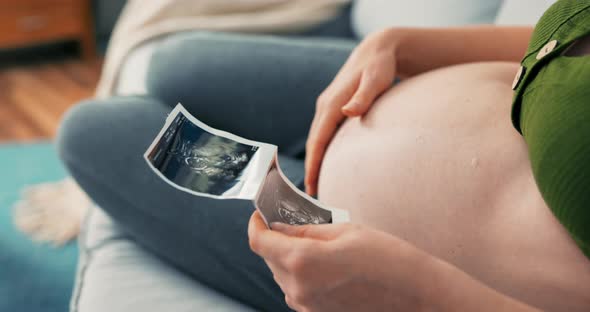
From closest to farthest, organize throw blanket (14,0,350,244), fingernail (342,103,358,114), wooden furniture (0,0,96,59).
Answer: fingernail (342,103,358,114) < throw blanket (14,0,350,244) < wooden furniture (0,0,96,59)

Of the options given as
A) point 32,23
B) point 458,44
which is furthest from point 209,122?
point 32,23

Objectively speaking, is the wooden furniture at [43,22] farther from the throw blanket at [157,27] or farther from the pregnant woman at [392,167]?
the pregnant woman at [392,167]

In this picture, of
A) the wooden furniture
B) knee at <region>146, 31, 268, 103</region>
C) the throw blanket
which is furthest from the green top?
the wooden furniture

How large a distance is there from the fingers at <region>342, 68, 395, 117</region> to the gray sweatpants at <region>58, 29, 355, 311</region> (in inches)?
6.4

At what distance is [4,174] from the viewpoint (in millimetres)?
1815

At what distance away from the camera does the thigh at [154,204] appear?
796 mm

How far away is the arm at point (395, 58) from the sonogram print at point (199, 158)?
26 centimetres

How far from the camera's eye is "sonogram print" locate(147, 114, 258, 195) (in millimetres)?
566

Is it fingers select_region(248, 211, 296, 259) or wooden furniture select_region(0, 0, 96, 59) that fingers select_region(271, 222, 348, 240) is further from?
wooden furniture select_region(0, 0, 96, 59)

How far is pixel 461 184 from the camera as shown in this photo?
652mm

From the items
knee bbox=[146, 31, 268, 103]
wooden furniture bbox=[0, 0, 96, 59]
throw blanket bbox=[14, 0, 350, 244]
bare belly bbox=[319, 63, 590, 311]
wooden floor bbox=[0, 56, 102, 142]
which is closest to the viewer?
bare belly bbox=[319, 63, 590, 311]

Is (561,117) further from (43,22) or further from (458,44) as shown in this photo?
(43,22)

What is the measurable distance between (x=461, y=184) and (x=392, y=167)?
0.09m

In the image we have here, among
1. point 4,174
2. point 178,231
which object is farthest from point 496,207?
point 4,174
